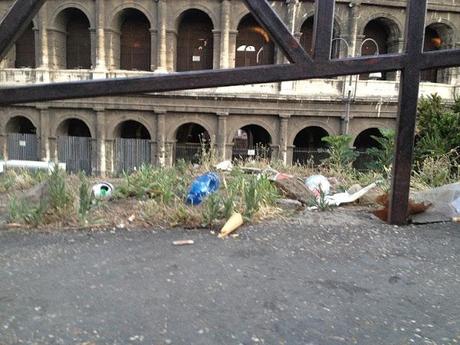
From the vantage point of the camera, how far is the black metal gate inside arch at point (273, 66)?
1.71m

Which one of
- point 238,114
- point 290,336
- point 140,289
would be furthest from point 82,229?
point 238,114

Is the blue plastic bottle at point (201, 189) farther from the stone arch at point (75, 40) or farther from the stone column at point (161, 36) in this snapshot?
the stone arch at point (75, 40)

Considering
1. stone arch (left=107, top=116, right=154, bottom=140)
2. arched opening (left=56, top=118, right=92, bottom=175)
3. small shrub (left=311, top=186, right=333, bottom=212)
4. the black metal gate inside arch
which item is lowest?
arched opening (left=56, top=118, right=92, bottom=175)

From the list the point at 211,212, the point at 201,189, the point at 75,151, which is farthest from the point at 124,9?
the point at 211,212

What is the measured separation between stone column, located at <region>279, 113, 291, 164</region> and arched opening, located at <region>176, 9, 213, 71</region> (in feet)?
15.3

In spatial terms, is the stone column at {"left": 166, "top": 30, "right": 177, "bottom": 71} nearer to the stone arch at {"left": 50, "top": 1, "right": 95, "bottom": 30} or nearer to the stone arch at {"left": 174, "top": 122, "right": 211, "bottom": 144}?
the stone arch at {"left": 174, "top": 122, "right": 211, "bottom": 144}

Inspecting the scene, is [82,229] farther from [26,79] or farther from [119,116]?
[26,79]

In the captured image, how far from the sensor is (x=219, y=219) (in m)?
2.66

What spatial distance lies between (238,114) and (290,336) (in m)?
19.3

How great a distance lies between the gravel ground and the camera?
132 cm

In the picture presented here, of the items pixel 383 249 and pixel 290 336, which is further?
pixel 383 249

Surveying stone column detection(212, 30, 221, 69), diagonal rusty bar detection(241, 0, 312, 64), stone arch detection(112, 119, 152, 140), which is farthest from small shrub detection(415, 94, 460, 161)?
stone arch detection(112, 119, 152, 140)

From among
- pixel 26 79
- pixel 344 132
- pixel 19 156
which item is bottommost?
pixel 19 156

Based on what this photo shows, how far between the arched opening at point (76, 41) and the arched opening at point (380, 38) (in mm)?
14104
